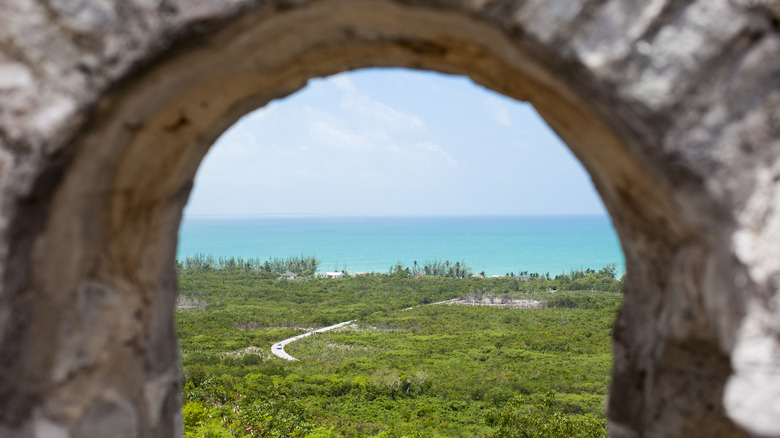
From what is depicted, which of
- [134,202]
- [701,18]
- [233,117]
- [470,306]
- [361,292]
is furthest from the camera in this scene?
[361,292]

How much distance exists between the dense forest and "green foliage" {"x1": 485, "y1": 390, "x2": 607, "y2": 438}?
1.2 inches

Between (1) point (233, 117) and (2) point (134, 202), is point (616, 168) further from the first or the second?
(2) point (134, 202)

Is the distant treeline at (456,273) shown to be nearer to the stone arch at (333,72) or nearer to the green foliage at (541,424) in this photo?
the green foliage at (541,424)

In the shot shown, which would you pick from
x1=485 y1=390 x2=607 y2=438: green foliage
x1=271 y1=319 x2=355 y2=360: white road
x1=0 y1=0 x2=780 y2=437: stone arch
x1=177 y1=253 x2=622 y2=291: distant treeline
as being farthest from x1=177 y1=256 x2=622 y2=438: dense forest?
x1=0 y1=0 x2=780 y2=437: stone arch

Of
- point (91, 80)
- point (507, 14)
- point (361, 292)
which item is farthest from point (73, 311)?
point (361, 292)

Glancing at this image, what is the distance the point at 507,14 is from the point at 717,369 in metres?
1.03

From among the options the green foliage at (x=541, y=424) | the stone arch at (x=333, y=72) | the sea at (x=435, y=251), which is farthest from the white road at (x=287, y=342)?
the sea at (x=435, y=251)

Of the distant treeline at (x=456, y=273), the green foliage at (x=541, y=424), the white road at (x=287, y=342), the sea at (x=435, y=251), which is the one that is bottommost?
the white road at (x=287, y=342)

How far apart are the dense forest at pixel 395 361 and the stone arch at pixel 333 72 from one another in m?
6.55

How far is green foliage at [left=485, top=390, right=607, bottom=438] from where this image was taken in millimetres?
8711

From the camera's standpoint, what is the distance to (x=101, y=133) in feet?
4.13

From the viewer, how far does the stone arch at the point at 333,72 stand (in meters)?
1.01

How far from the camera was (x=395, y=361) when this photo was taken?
17.2m

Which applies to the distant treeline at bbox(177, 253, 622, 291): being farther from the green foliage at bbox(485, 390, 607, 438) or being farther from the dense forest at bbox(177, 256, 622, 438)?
the green foliage at bbox(485, 390, 607, 438)
